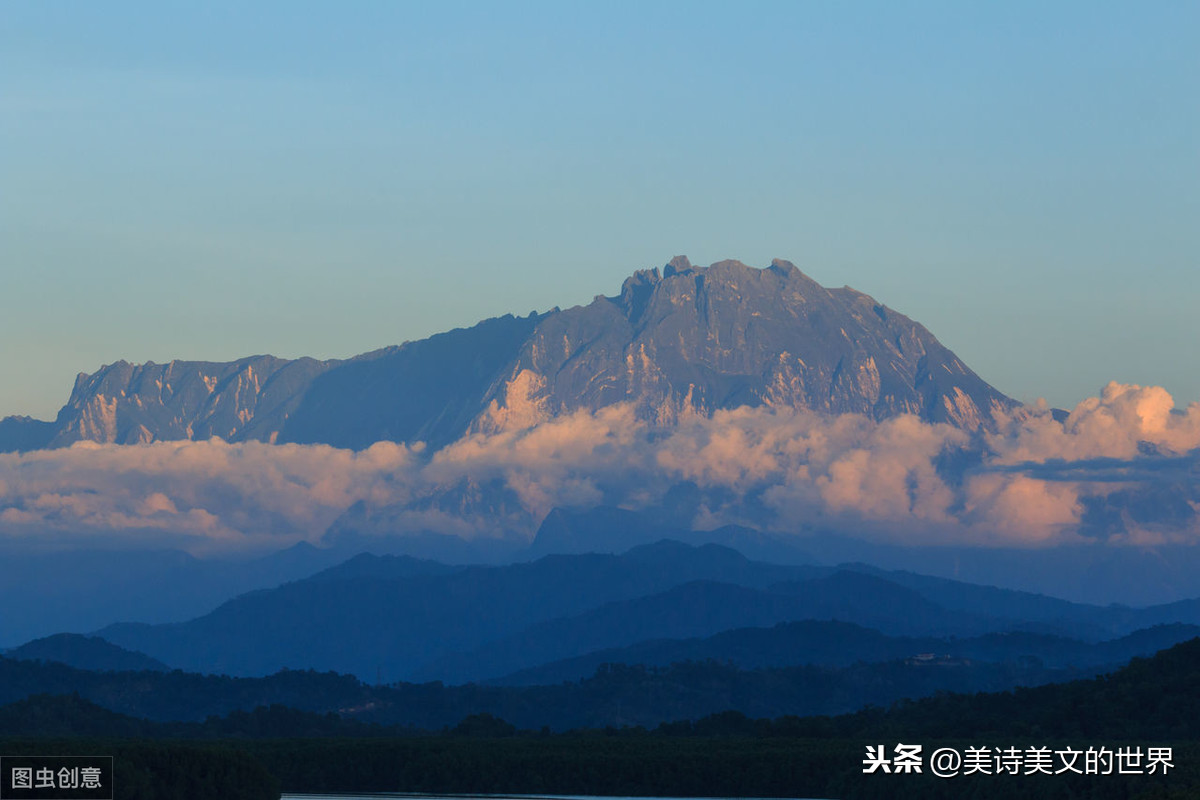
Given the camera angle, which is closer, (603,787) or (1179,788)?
(1179,788)

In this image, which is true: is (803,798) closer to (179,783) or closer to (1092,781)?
(1092,781)

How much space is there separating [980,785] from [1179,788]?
28343mm

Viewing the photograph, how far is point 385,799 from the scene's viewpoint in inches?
6752

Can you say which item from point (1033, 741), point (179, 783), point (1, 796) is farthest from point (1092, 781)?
point (1, 796)

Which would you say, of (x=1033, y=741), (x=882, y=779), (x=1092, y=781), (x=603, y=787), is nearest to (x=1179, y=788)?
(x=1092, y=781)

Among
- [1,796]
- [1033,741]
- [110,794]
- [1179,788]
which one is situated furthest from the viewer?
[1033,741]

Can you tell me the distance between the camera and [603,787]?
197 metres

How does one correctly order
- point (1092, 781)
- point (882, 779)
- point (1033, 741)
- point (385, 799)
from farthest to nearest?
point (1033, 741) < point (385, 799) < point (882, 779) < point (1092, 781)

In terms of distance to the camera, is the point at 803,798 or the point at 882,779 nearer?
the point at 882,779

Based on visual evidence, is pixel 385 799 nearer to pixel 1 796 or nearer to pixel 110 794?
pixel 110 794

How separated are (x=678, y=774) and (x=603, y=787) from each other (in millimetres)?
8885

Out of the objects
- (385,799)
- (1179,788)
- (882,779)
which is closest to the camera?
(1179,788)

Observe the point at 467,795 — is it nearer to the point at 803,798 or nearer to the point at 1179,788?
the point at 803,798

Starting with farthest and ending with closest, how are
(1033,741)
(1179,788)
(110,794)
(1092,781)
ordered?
1. (1033,741)
2. (1092,781)
3. (110,794)
4. (1179,788)
